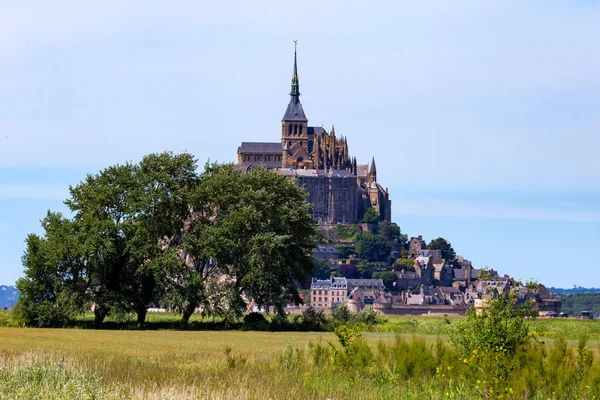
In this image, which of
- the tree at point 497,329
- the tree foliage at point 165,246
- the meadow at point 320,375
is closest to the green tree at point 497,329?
the tree at point 497,329

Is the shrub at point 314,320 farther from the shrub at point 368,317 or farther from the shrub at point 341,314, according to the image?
the shrub at point 368,317

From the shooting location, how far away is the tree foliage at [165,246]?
57.9 m

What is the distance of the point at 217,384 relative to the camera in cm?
2345

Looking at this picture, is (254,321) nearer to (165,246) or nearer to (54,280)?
(165,246)

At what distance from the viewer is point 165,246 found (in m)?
60.8

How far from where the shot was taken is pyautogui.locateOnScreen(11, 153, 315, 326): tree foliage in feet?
190

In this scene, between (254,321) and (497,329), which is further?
(254,321)

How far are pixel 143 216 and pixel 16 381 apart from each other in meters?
38.5

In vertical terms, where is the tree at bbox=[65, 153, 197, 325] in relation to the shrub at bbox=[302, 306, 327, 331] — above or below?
above

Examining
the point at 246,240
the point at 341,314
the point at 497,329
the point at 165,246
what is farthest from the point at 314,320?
the point at 497,329

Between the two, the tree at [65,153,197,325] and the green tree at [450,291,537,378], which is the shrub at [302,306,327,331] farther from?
the green tree at [450,291,537,378]

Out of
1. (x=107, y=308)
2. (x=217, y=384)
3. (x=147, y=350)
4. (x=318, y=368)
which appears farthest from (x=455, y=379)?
(x=107, y=308)

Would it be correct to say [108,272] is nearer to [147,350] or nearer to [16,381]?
[147,350]

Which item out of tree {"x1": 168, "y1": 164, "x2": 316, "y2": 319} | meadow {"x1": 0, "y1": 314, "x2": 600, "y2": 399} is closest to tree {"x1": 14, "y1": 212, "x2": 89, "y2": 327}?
tree {"x1": 168, "y1": 164, "x2": 316, "y2": 319}
